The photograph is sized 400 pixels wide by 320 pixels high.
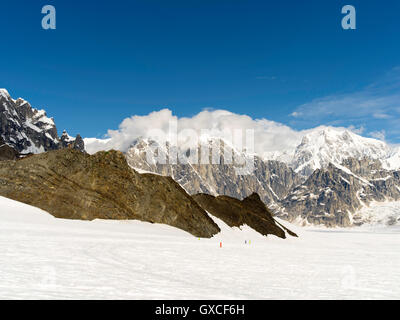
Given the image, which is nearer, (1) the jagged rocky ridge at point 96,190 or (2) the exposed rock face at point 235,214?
(1) the jagged rocky ridge at point 96,190

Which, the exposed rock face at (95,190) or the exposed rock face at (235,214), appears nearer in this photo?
the exposed rock face at (95,190)

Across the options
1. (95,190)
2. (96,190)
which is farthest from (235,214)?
(95,190)

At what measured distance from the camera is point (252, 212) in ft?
296

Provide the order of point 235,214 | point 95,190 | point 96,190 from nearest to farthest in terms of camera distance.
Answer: point 95,190
point 96,190
point 235,214

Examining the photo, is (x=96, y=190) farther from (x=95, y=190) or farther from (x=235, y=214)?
(x=235, y=214)

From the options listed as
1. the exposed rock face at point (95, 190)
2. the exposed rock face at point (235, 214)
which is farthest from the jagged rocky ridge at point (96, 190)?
the exposed rock face at point (235, 214)

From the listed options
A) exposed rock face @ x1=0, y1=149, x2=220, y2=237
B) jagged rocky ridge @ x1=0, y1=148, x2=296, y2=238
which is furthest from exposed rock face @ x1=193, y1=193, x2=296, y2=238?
exposed rock face @ x1=0, y1=149, x2=220, y2=237

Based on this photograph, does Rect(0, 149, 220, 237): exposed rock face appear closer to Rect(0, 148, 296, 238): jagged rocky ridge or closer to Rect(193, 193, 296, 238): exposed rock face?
Rect(0, 148, 296, 238): jagged rocky ridge

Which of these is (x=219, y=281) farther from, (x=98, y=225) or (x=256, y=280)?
(x=98, y=225)

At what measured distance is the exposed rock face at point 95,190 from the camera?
43.9 metres

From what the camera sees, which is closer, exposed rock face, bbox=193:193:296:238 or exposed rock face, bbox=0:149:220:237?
exposed rock face, bbox=0:149:220:237

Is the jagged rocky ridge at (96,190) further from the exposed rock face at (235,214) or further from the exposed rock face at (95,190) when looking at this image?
the exposed rock face at (235,214)

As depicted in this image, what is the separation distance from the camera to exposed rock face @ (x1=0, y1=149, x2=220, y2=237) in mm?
43875

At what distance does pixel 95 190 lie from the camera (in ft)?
158
